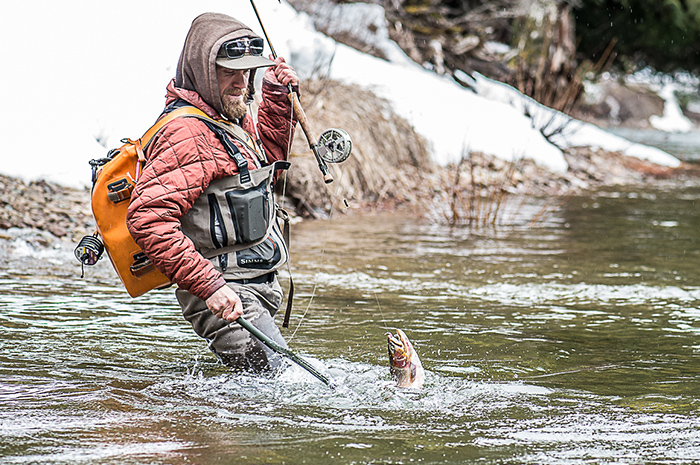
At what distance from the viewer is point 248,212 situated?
4027 mm

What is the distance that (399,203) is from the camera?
12602mm

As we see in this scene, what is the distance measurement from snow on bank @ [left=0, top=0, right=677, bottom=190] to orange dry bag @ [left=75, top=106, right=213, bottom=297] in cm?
559

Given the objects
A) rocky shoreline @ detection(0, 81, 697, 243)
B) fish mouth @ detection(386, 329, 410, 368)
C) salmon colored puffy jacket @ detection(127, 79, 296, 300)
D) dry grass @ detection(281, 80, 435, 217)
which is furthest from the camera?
dry grass @ detection(281, 80, 435, 217)

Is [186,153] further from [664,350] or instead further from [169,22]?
[169,22]

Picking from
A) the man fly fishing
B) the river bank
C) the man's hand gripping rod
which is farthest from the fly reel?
the river bank

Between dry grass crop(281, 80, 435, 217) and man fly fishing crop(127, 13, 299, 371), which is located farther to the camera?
dry grass crop(281, 80, 435, 217)

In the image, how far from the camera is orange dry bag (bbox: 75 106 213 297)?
3.95 metres

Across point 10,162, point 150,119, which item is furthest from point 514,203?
point 10,162

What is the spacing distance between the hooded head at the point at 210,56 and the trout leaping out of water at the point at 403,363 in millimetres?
A: 1337

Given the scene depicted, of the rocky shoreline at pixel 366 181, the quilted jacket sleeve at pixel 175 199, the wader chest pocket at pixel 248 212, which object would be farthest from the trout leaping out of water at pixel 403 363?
the rocky shoreline at pixel 366 181

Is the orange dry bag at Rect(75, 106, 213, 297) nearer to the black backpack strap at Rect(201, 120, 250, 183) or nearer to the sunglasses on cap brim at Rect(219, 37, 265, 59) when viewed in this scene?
the black backpack strap at Rect(201, 120, 250, 183)

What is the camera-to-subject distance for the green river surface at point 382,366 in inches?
144

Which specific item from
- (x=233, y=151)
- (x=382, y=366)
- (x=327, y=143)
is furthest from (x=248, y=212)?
(x=382, y=366)

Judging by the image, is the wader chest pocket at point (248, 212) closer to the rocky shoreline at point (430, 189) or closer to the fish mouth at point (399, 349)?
the rocky shoreline at point (430, 189)
